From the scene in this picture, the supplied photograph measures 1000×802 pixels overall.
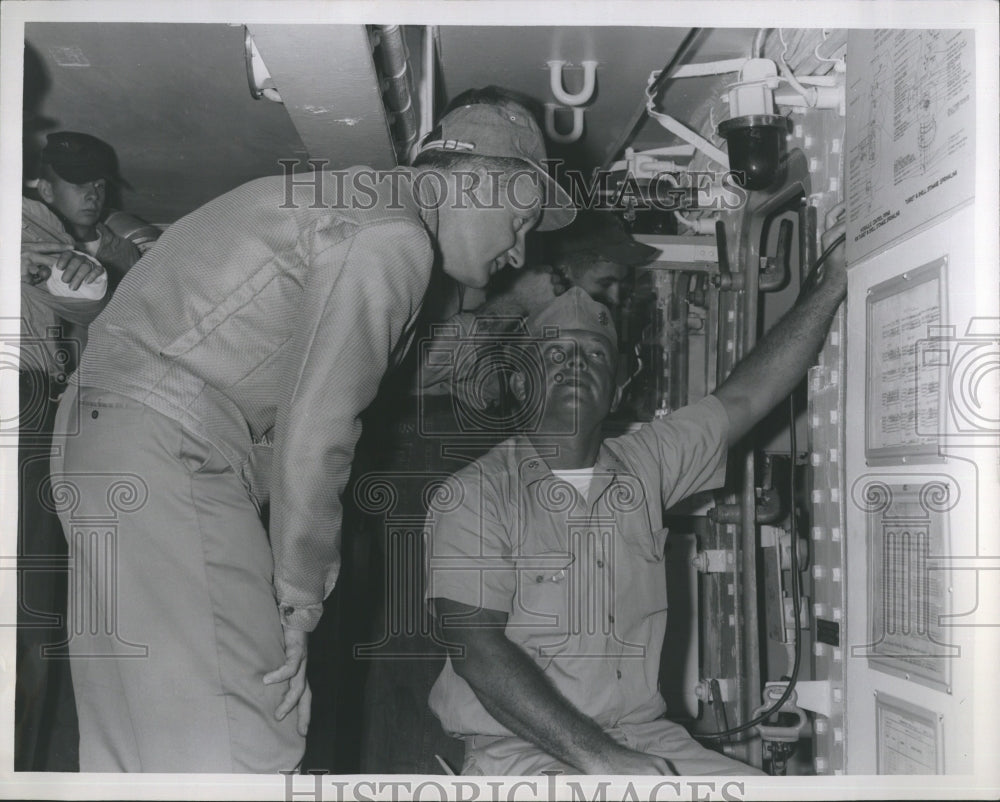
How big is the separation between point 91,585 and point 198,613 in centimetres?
23

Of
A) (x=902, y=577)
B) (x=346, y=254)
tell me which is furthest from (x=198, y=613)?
(x=902, y=577)

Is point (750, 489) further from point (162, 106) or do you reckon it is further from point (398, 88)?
point (162, 106)

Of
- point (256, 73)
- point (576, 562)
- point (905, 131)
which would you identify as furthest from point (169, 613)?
point (905, 131)

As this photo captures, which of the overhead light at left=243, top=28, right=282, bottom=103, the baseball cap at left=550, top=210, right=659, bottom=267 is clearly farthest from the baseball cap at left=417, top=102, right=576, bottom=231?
the baseball cap at left=550, top=210, right=659, bottom=267

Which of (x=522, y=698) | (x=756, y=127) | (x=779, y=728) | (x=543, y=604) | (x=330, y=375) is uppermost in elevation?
(x=756, y=127)

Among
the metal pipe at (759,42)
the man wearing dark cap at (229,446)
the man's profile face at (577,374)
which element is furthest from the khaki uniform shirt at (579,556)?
the metal pipe at (759,42)

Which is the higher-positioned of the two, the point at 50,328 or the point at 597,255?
the point at 597,255

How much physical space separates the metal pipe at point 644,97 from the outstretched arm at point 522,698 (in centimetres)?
133

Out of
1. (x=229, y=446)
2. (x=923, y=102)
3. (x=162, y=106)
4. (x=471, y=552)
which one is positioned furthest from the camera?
(x=162, y=106)

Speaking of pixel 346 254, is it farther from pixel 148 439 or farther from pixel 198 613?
pixel 198 613

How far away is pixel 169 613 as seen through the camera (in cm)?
131

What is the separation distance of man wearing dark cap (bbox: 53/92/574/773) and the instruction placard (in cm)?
86

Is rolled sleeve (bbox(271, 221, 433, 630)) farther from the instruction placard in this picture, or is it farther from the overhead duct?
the instruction placard

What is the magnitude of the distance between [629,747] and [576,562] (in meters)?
0.40
